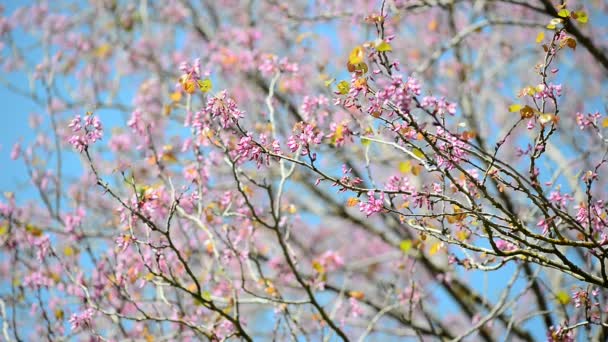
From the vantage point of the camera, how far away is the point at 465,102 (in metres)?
7.93

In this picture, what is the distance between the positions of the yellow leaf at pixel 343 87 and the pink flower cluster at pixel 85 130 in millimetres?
1474

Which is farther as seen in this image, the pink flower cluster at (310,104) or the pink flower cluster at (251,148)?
the pink flower cluster at (310,104)

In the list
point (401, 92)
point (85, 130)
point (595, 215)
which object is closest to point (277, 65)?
point (85, 130)

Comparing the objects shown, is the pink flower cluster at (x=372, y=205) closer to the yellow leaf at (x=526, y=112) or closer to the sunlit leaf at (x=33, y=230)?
the yellow leaf at (x=526, y=112)

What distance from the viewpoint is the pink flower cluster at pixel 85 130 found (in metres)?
3.19

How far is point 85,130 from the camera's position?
3258mm

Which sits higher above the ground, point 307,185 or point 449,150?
point 307,185

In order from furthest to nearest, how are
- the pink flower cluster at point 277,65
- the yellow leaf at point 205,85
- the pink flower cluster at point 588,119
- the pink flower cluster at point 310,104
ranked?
1. the pink flower cluster at point 277,65
2. the pink flower cluster at point 310,104
3. the pink flower cluster at point 588,119
4. the yellow leaf at point 205,85

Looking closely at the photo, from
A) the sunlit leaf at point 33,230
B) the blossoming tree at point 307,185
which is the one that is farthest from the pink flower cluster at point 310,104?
the sunlit leaf at point 33,230

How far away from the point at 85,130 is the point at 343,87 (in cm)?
158

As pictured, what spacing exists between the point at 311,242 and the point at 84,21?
622cm

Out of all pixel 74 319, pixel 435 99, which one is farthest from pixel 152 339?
pixel 435 99

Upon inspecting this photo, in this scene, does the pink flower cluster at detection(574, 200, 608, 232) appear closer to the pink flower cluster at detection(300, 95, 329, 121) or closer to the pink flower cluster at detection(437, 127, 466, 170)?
the pink flower cluster at detection(437, 127, 466, 170)

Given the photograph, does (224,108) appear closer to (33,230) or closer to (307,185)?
(33,230)
